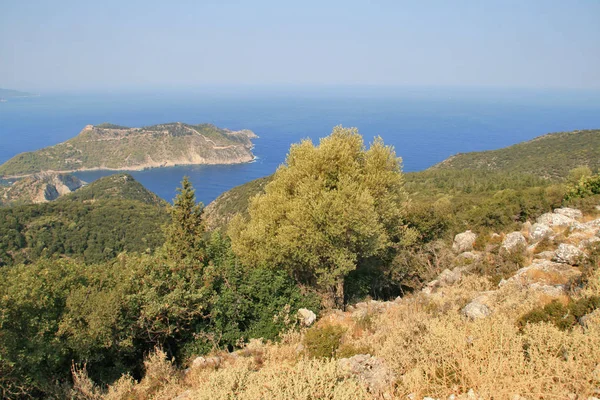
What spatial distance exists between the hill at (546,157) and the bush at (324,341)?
67.0 metres

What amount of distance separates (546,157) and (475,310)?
89227mm

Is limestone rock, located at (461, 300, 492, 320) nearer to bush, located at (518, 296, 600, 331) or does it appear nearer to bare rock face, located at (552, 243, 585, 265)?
bush, located at (518, 296, 600, 331)

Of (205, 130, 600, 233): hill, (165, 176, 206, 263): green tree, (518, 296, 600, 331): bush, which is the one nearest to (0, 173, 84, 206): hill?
(205, 130, 600, 233): hill

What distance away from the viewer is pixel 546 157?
7794cm

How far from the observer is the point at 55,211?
246 ft

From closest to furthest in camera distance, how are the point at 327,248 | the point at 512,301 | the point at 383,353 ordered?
the point at 383,353
the point at 512,301
the point at 327,248

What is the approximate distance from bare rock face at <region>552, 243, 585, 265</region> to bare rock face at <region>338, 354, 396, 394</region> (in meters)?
6.59

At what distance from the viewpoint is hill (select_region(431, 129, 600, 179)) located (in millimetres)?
64188

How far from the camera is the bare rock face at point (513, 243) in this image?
36.4 ft

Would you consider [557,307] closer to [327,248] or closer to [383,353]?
[383,353]

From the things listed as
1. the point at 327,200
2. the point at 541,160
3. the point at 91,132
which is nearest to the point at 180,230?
the point at 327,200

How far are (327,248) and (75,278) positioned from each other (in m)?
8.80

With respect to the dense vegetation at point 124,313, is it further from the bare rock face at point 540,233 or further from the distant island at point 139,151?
the distant island at point 139,151

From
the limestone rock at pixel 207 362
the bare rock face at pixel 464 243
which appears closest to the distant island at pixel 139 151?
the bare rock face at pixel 464 243
